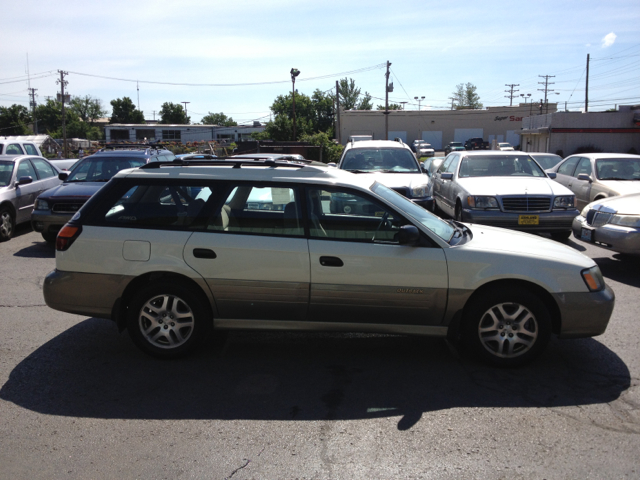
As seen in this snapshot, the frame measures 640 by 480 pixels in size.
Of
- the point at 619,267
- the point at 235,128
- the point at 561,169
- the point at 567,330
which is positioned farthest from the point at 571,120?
the point at 235,128

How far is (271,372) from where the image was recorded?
4.67 meters

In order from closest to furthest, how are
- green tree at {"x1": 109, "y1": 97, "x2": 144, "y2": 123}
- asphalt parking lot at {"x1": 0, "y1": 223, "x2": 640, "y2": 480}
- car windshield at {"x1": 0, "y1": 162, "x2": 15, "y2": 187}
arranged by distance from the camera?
asphalt parking lot at {"x1": 0, "y1": 223, "x2": 640, "y2": 480}, car windshield at {"x1": 0, "y1": 162, "x2": 15, "y2": 187}, green tree at {"x1": 109, "y1": 97, "x2": 144, "y2": 123}

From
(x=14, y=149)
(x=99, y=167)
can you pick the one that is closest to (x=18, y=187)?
(x=99, y=167)

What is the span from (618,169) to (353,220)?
915cm

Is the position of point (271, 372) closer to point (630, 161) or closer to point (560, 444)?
point (560, 444)

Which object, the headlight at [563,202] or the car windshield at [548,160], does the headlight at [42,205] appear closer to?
the headlight at [563,202]

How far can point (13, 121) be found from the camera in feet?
329

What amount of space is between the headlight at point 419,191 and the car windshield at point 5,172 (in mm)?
8089

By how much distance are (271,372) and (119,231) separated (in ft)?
5.80

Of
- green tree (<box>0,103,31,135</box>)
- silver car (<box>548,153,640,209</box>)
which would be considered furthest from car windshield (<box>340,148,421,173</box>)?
green tree (<box>0,103,31,135</box>)

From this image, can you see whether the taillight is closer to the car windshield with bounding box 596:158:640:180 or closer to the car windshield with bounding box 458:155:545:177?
the car windshield with bounding box 458:155:545:177

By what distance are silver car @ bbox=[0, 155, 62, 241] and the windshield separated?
875cm

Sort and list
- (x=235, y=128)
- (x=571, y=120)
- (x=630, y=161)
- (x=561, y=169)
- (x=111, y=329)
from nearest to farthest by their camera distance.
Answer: (x=111, y=329), (x=630, y=161), (x=561, y=169), (x=571, y=120), (x=235, y=128)

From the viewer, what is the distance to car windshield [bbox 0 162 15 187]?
11.4 meters
